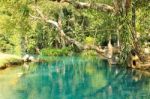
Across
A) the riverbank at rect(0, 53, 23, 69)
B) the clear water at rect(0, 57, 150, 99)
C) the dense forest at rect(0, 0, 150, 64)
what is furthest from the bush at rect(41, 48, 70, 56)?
the clear water at rect(0, 57, 150, 99)

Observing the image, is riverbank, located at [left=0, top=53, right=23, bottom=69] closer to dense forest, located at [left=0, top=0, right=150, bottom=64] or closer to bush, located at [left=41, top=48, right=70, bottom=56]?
dense forest, located at [left=0, top=0, right=150, bottom=64]

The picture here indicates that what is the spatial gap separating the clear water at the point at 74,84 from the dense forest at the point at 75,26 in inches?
96.7

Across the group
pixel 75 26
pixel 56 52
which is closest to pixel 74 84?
pixel 75 26

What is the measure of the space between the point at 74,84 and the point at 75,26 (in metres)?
34.7

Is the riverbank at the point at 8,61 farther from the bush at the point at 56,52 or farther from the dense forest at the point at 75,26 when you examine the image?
the bush at the point at 56,52

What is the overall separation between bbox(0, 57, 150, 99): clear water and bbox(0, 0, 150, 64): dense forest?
2456 mm

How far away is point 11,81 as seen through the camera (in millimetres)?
31531

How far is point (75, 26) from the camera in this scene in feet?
211

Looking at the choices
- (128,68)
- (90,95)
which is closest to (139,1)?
(90,95)

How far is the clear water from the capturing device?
976 inches

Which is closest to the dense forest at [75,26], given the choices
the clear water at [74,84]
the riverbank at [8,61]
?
the clear water at [74,84]

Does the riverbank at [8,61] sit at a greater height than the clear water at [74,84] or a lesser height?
greater

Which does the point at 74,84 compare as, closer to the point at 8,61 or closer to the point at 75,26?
the point at 8,61

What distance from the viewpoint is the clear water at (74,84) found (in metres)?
24.8
